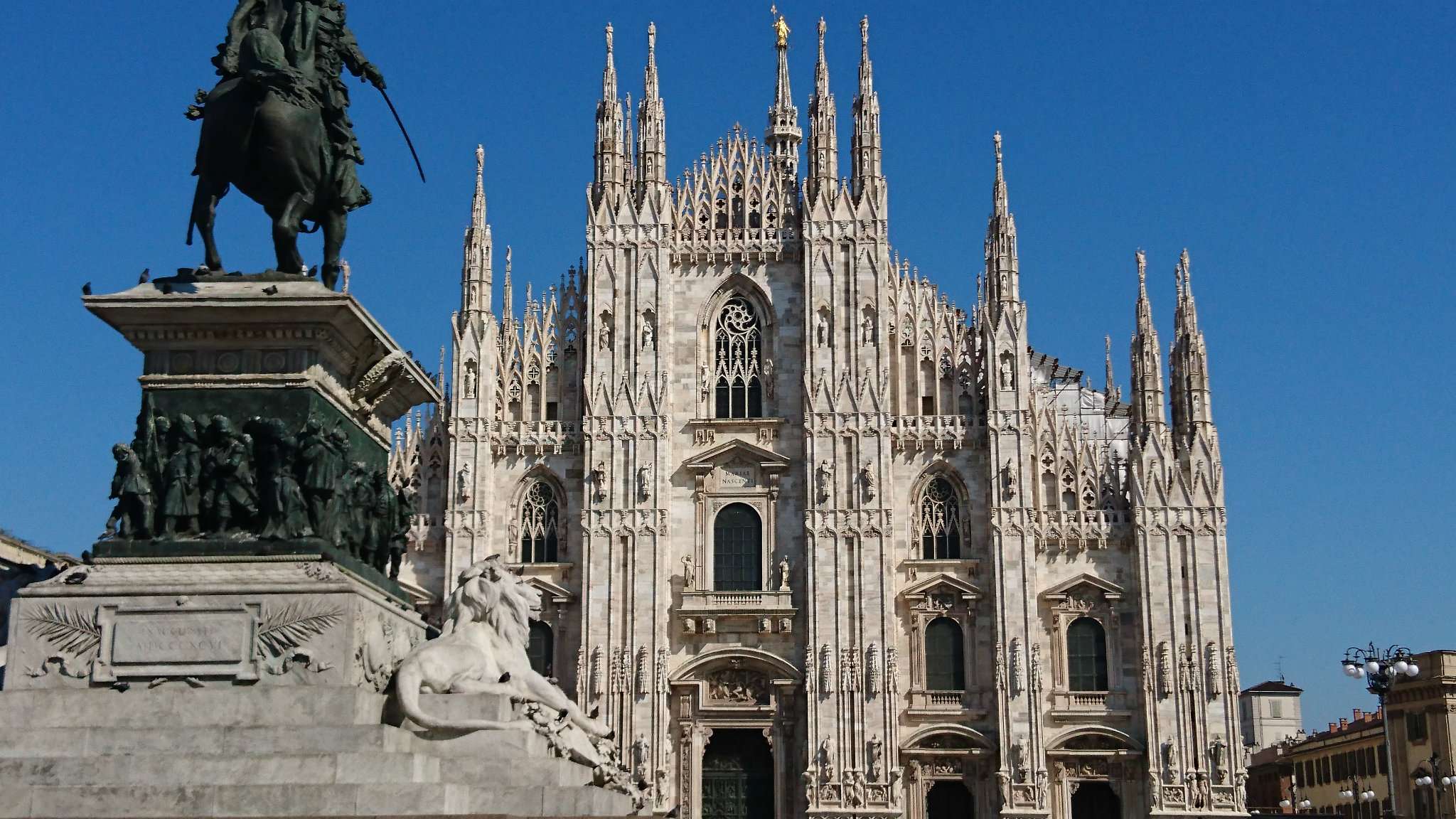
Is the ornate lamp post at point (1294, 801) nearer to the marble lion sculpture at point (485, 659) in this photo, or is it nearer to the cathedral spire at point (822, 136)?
the cathedral spire at point (822, 136)

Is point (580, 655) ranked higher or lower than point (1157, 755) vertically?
higher

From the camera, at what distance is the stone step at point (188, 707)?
9.20 metres

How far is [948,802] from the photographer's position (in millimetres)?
37969

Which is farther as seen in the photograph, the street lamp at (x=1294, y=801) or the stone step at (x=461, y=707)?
the street lamp at (x=1294, y=801)

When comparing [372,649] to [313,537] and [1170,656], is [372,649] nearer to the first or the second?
[313,537]

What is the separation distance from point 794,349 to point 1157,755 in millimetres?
12415

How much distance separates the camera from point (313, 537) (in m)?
9.85

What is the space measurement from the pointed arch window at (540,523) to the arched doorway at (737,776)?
5875 millimetres

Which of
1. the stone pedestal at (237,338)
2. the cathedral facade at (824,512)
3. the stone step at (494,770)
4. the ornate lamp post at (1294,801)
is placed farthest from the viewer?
the ornate lamp post at (1294,801)

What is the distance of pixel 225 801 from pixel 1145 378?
33.5m

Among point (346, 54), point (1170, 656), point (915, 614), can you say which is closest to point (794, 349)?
→ point (915, 614)

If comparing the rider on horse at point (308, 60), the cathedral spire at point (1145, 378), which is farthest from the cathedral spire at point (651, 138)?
the rider on horse at point (308, 60)

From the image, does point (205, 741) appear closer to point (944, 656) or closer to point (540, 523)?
point (944, 656)

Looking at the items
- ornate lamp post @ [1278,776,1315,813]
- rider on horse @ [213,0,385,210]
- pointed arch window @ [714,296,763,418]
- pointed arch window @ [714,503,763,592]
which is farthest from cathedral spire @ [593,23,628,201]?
ornate lamp post @ [1278,776,1315,813]
